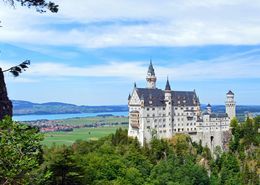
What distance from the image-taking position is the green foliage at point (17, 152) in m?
13.2

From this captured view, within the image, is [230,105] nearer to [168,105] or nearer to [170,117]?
[168,105]

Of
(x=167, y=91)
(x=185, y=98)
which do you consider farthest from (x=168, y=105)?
(x=185, y=98)

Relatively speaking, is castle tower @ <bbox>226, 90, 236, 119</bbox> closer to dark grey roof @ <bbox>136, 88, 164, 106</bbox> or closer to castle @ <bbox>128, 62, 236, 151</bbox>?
castle @ <bbox>128, 62, 236, 151</bbox>

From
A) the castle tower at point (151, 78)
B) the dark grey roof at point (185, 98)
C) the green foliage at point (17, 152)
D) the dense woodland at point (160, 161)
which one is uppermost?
the castle tower at point (151, 78)

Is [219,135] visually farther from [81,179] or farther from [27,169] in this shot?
[27,169]

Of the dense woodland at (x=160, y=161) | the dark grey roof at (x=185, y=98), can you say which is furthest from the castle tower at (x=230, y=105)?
the dark grey roof at (x=185, y=98)

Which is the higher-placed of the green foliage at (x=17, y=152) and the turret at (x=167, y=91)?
the turret at (x=167, y=91)

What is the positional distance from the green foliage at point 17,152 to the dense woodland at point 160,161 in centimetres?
1913

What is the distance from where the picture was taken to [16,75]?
16125 millimetres

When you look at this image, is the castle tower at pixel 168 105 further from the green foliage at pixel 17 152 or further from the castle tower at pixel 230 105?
the green foliage at pixel 17 152

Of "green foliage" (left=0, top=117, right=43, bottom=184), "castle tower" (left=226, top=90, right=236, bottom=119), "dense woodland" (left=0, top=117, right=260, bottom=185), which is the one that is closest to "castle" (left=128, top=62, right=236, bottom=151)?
"dense woodland" (left=0, top=117, right=260, bottom=185)

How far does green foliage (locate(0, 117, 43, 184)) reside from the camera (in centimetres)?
1318

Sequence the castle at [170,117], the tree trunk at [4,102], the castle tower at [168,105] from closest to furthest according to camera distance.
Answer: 1. the tree trunk at [4,102]
2. the castle at [170,117]
3. the castle tower at [168,105]

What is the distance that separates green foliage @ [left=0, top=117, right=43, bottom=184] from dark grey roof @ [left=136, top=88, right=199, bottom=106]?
72459mm
